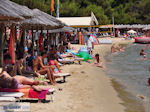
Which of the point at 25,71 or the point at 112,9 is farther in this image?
the point at 112,9

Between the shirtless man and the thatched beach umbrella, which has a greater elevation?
the thatched beach umbrella

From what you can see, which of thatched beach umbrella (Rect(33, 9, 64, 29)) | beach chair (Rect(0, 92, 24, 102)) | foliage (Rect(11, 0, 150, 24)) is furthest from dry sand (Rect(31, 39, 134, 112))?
foliage (Rect(11, 0, 150, 24))

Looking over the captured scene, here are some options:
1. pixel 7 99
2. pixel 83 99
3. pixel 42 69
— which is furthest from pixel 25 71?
pixel 7 99

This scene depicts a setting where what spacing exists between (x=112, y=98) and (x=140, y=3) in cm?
6649

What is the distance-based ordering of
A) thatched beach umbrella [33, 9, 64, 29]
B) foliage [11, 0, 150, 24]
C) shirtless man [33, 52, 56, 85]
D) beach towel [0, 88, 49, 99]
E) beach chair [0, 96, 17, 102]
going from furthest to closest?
foliage [11, 0, 150, 24] → thatched beach umbrella [33, 9, 64, 29] → shirtless man [33, 52, 56, 85] → beach towel [0, 88, 49, 99] → beach chair [0, 96, 17, 102]

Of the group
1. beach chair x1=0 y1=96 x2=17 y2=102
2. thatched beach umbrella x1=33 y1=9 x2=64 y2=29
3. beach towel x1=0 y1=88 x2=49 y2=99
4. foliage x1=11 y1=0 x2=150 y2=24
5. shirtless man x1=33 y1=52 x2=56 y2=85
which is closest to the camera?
beach chair x1=0 y1=96 x2=17 y2=102

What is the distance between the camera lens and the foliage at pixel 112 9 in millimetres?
57344

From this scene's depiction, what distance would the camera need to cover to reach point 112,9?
2717 inches

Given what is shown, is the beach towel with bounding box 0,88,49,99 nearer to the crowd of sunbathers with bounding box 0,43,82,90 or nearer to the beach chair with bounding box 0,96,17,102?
the crowd of sunbathers with bounding box 0,43,82,90

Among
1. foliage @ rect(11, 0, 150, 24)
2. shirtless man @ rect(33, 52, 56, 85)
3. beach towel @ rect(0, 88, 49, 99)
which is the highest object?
foliage @ rect(11, 0, 150, 24)

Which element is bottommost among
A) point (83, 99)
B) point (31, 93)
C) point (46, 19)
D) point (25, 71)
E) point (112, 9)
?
point (83, 99)

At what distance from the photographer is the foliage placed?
188 feet

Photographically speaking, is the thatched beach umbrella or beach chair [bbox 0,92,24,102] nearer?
beach chair [bbox 0,92,24,102]

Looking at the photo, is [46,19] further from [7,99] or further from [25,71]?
[7,99]
